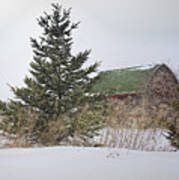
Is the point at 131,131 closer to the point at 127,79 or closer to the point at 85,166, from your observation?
the point at 85,166

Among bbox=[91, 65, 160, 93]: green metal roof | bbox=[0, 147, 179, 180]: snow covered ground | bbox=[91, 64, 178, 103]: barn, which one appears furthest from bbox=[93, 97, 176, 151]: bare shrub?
bbox=[91, 65, 160, 93]: green metal roof

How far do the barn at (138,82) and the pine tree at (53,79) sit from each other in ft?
11.3

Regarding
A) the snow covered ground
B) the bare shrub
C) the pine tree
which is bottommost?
the snow covered ground

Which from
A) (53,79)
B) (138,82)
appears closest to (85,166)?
(53,79)

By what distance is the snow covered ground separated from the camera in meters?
1.73

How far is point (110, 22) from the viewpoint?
943 centimetres

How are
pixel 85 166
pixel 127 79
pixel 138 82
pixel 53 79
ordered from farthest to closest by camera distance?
pixel 127 79, pixel 138 82, pixel 53 79, pixel 85 166

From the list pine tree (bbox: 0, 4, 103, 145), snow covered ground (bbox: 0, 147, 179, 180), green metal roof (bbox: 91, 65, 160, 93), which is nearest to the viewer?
snow covered ground (bbox: 0, 147, 179, 180)

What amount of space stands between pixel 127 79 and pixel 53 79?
637cm

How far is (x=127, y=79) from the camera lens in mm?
12094

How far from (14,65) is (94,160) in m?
9.06

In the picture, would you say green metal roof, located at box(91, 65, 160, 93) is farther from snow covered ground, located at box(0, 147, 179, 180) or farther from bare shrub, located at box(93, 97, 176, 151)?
snow covered ground, located at box(0, 147, 179, 180)

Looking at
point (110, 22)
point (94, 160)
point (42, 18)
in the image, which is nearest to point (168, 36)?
point (110, 22)

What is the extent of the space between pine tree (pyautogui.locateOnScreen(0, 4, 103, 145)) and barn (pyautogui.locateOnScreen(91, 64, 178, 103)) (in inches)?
136
